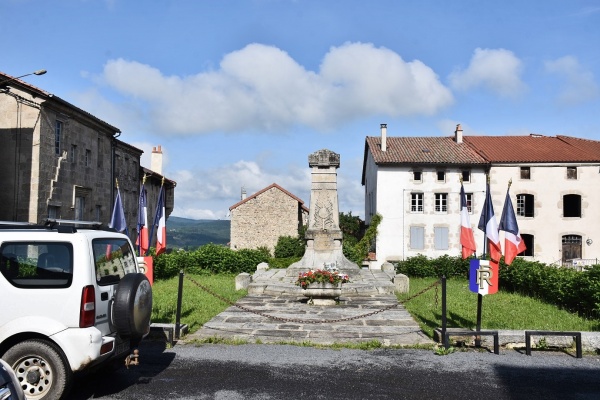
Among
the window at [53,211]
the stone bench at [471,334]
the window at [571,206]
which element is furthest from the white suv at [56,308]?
the window at [571,206]

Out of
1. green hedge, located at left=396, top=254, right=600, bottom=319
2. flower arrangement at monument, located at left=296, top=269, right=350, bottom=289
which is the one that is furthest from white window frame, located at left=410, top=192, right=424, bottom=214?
flower arrangement at monument, located at left=296, top=269, right=350, bottom=289

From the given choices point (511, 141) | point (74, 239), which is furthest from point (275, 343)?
point (511, 141)

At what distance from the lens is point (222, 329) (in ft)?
31.9

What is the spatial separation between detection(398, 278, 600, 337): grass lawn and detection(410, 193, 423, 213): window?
17.1 meters

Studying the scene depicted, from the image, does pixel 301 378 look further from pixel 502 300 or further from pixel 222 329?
pixel 502 300

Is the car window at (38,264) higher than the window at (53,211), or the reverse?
the window at (53,211)

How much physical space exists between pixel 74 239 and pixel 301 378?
3325mm

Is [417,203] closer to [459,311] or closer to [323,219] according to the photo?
[323,219]

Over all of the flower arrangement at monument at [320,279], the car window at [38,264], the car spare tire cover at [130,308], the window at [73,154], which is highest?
the window at [73,154]

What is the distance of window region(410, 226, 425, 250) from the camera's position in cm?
3225

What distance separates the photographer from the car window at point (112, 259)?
18.4 feet

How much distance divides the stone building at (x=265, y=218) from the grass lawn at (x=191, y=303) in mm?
18736

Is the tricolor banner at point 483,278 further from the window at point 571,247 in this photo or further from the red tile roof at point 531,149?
the window at point 571,247

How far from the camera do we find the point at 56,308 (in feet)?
17.3
